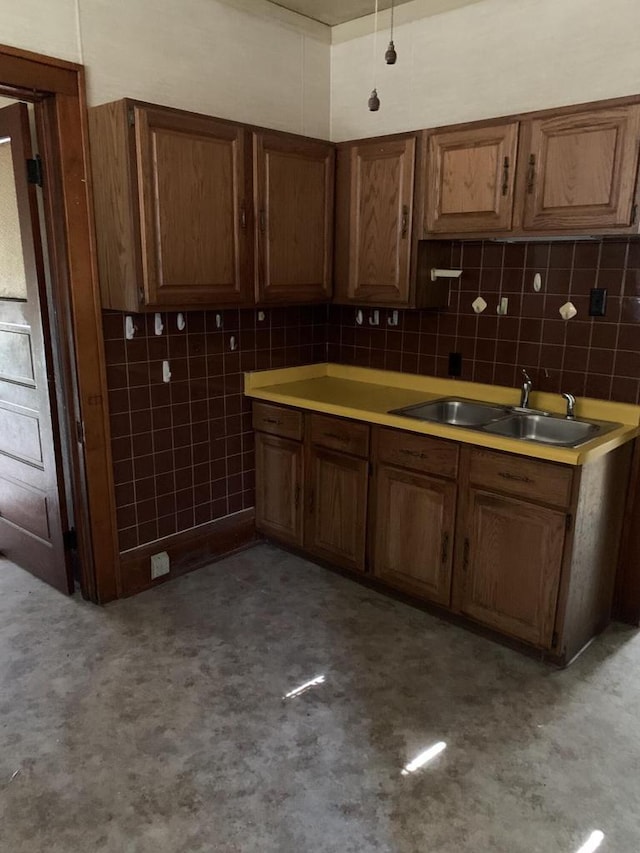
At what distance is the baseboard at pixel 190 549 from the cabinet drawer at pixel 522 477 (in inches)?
58.0

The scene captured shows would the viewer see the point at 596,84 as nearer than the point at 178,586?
Yes

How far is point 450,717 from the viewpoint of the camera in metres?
2.29

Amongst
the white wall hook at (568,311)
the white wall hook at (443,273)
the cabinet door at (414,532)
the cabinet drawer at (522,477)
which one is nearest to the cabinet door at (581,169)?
the white wall hook at (568,311)

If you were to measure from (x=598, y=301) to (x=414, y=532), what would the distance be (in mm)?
1279

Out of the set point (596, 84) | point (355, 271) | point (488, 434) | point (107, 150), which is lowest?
point (488, 434)

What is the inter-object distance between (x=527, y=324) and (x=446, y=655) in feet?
5.02

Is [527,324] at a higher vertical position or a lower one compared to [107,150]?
lower

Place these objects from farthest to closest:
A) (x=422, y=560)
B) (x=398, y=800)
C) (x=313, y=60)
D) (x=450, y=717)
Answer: (x=313, y=60) < (x=422, y=560) < (x=450, y=717) < (x=398, y=800)

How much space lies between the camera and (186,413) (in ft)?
10.5

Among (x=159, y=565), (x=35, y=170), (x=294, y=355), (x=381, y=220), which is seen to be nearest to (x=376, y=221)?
(x=381, y=220)

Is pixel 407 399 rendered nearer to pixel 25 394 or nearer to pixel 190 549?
pixel 190 549

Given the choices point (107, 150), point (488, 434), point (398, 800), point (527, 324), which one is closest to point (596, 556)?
point (488, 434)

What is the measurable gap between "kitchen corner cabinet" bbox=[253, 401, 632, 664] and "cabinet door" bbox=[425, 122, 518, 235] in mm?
965

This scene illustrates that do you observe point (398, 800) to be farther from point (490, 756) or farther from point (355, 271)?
point (355, 271)
